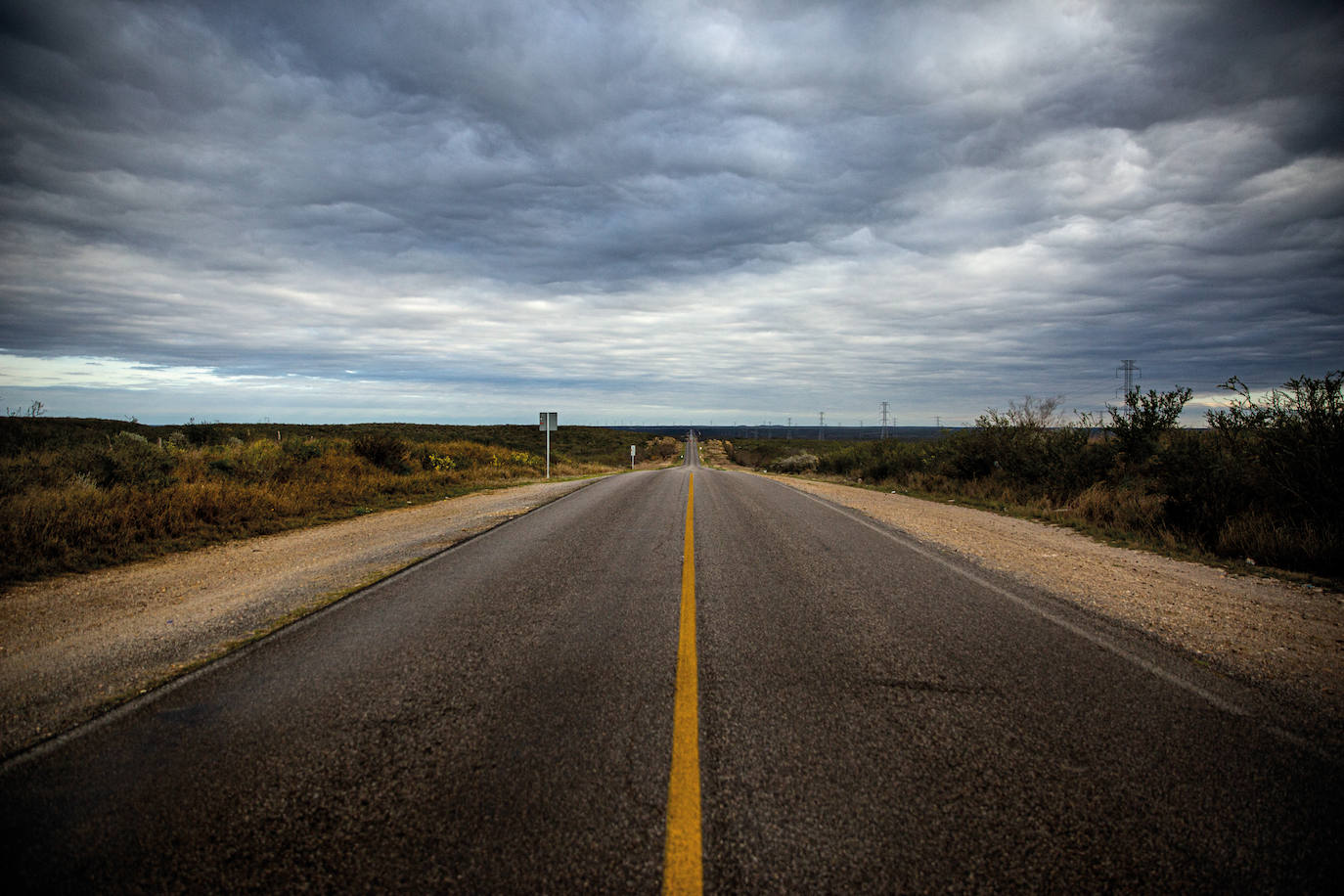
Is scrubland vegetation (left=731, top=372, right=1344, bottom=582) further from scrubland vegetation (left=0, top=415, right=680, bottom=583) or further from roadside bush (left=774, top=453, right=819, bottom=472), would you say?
roadside bush (left=774, top=453, right=819, bottom=472)

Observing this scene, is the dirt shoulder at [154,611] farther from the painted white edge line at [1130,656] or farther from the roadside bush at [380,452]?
the roadside bush at [380,452]

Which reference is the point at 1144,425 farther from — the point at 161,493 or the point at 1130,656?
the point at 161,493

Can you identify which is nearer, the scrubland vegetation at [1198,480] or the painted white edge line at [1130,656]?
the painted white edge line at [1130,656]

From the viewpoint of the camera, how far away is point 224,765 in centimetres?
297

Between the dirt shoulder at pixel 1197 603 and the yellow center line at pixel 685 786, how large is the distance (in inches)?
156

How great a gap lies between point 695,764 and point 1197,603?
6.30m

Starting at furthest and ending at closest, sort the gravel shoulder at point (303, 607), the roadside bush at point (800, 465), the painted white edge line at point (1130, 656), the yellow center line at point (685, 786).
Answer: the roadside bush at point (800, 465) < the gravel shoulder at point (303, 607) < the painted white edge line at point (1130, 656) < the yellow center line at point (685, 786)

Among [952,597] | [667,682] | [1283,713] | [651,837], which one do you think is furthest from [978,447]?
[651,837]

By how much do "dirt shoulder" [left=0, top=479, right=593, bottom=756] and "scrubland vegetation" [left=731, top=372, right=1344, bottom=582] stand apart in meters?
12.1

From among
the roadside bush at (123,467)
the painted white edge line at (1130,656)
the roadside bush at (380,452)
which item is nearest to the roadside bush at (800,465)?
the roadside bush at (380,452)

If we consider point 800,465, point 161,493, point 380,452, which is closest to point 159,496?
point 161,493

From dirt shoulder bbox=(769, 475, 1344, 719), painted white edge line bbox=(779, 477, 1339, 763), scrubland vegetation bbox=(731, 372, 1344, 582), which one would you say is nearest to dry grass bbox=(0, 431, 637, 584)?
painted white edge line bbox=(779, 477, 1339, 763)

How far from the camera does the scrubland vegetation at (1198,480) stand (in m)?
8.54

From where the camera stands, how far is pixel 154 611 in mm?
5742
